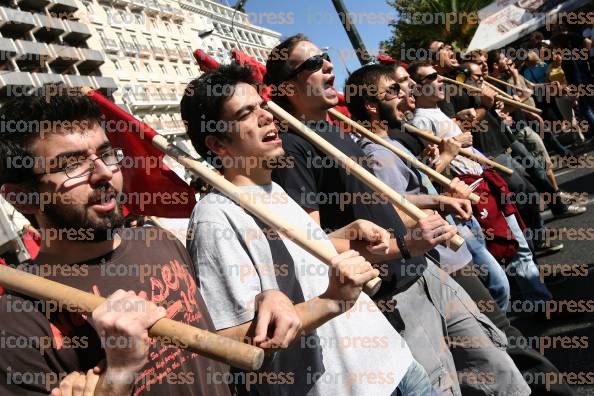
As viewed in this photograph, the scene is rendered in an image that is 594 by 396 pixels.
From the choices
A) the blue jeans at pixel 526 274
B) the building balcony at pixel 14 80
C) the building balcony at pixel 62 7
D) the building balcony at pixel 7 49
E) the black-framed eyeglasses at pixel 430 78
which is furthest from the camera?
the building balcony at pixel 62 7

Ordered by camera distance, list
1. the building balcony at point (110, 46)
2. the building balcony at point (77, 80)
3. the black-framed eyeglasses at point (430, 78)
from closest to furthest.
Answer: the black-framed eyeglasses at point (430, 78), the building balcony at point (77, 80), the building balcony at point (110, 46)

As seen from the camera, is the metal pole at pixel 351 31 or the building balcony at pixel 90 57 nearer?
the metal pole at pixel 351 31

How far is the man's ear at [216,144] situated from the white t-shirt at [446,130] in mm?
2804

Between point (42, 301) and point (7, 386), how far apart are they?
0.25m

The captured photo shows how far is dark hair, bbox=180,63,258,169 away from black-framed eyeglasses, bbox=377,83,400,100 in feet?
5.92

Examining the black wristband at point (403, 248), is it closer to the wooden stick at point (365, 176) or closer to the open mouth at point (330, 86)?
the wooden stick at point (365, 176)

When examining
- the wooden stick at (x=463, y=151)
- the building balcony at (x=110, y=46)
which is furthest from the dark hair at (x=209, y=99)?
the building balcony at (x=110, y=46)

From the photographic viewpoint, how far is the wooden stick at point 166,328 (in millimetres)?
1503

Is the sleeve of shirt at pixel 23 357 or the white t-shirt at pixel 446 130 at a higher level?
the white t-shirt at pixel 446 130

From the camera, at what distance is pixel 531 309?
15.7 ft

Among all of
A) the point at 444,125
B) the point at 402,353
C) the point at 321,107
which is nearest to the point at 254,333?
the point at 402,353

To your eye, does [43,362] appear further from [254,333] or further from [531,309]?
[531,309]

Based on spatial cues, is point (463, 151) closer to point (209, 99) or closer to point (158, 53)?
point (209, 99)

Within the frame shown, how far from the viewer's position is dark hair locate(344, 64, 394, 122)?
4273mm
